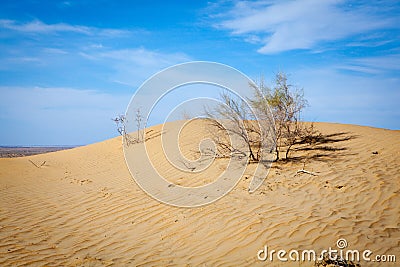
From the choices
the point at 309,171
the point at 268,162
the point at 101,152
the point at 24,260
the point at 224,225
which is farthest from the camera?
the point at 101,152

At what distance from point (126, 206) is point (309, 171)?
538 cm

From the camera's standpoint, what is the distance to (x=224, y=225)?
5.25m

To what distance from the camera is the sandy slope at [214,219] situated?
4.29 meters

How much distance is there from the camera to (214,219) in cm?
559

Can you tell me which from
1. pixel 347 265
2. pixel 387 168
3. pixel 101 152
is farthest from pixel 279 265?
pixel 101 152

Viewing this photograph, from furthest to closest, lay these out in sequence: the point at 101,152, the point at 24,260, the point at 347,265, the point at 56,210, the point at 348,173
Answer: the point at 101,152 → the point at 348,173 → the point at 56,210 → the point at 24,260 → the point at 347,265

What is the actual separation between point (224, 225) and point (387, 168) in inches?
212

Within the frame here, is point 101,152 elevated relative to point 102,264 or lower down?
elevated

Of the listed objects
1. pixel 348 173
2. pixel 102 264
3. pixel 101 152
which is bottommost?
pixel 102 264

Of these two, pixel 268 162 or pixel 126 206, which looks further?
pixel 268 162

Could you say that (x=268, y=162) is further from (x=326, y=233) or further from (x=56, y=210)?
(x=56, y=210)

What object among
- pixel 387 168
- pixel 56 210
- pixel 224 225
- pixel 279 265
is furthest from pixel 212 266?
pixel 387 168

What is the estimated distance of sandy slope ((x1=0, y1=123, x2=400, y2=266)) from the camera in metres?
4.29

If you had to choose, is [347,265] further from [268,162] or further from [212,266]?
[268,162]
